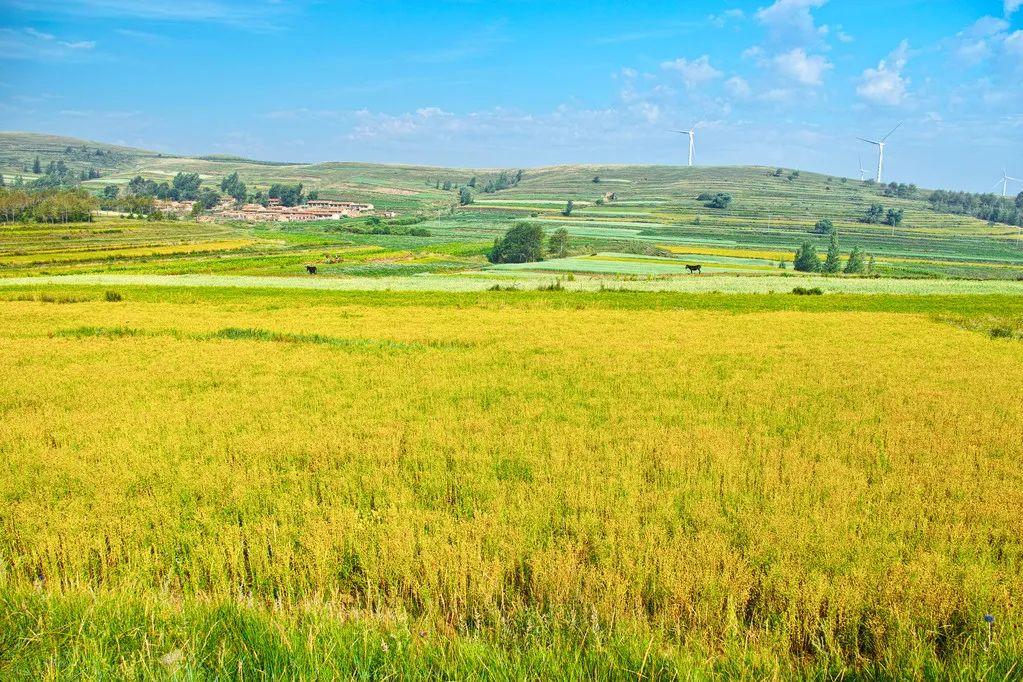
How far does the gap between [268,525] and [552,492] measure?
3.07m

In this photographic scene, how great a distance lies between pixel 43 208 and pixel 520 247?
253ft

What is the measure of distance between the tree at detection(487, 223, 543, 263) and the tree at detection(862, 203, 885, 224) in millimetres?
83796

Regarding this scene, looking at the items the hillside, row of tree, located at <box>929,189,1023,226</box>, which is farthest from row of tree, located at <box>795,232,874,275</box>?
row of tree, located at <box>929,189,1023,226</box>

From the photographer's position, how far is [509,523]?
724cm

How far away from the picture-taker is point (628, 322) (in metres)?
29.6

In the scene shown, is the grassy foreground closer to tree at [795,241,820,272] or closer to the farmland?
the farmland

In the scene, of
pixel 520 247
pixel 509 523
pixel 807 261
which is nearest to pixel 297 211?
pixel 520 247

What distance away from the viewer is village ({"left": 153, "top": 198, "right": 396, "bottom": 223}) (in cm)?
16250

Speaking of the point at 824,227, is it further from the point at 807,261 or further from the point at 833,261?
the point at 807,261

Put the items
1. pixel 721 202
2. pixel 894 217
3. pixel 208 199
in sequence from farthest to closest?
pixel 208 199, pixel 721 202, pixel 894 217

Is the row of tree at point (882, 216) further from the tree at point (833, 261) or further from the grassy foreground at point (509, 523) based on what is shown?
the grassy foreground at point (509, 523)

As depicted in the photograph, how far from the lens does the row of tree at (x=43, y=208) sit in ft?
352

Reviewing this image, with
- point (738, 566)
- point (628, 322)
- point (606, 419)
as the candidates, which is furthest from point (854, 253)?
point (738, 566)

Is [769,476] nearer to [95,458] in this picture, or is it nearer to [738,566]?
[738,566]
